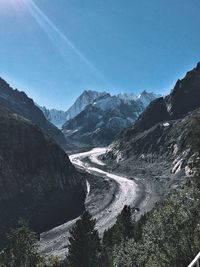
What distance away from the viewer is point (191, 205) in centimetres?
4444

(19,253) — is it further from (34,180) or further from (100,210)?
(34,180)

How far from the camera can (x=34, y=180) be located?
15825cm

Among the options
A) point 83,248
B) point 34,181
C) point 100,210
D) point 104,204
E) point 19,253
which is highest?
point 34,181

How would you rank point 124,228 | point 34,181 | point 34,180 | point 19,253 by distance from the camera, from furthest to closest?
point 34,180, point 34,181, point 124,228, point 19,253

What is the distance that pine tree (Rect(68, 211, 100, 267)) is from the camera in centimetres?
6681

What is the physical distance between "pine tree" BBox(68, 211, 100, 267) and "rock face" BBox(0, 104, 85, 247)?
171 ft

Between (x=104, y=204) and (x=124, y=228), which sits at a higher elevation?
(x=104, y=204)

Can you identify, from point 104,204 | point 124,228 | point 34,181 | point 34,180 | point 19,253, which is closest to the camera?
point 19,253

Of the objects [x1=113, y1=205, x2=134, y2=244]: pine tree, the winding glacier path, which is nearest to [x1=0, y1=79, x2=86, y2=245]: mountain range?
the winding glacier path

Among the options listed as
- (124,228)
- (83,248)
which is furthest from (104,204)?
(83,248)

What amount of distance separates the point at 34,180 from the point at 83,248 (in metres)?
93.5

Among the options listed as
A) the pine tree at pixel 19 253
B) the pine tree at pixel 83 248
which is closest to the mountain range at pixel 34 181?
the pine tree at pixel 83 248

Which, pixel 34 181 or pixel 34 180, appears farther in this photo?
pixel 34 180

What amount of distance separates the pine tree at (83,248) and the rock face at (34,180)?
171ft
